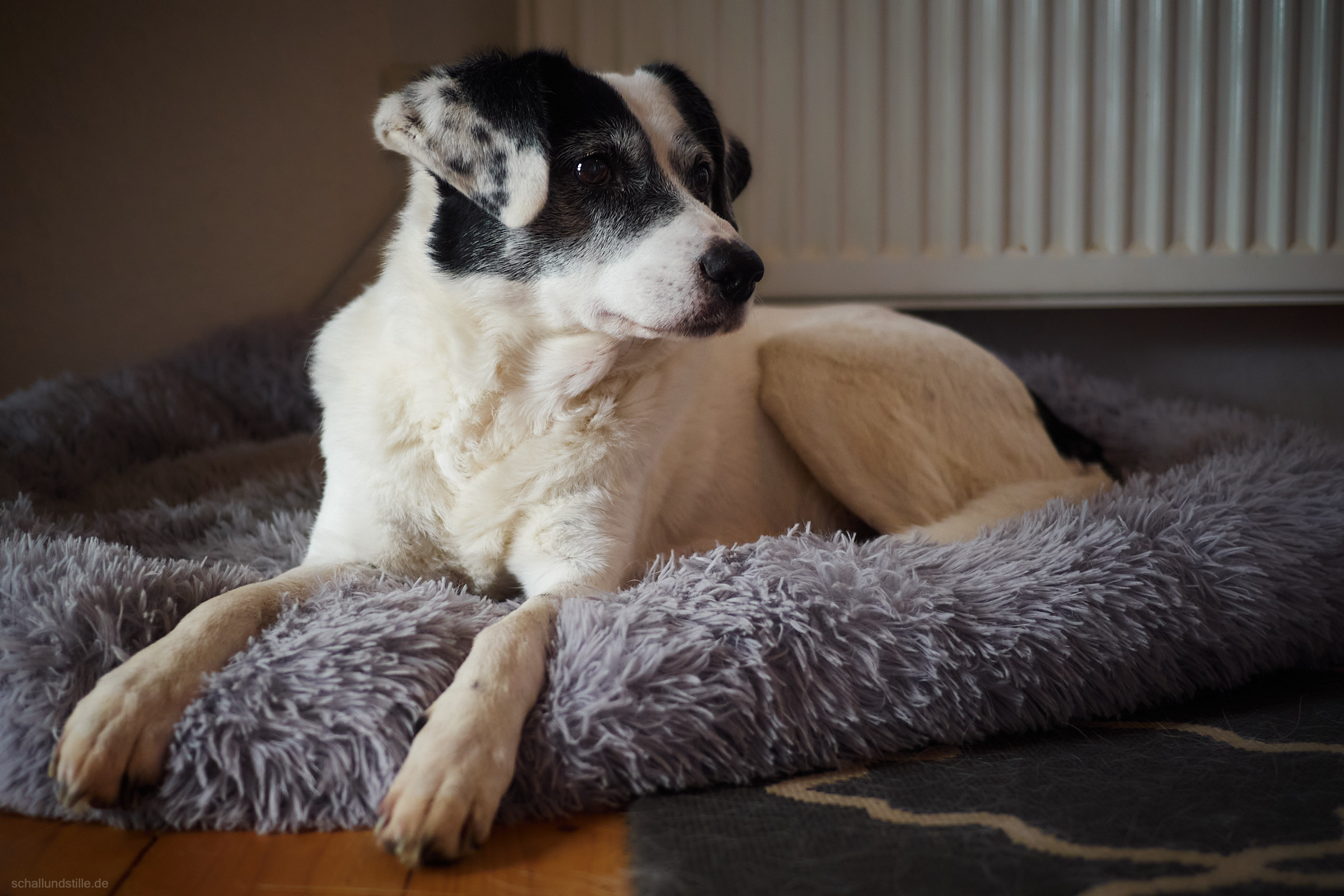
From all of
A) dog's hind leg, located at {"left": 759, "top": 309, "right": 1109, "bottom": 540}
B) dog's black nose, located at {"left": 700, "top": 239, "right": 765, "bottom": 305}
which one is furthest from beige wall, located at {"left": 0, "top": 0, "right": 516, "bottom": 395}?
dog's black nose, located at {"left": 700, "top": 239, "right": 765, "bottom": 305}

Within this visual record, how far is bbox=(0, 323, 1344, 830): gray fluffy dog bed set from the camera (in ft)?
2.87

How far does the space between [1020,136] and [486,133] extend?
1696 mm

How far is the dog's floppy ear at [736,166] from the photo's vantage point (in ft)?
5.25

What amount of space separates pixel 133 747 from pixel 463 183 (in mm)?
818

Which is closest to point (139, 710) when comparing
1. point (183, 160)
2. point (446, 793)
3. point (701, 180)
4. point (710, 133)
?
point (446, 793)

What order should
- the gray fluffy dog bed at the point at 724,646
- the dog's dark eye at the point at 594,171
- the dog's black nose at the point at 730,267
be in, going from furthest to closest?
the dog's dark eye at the point at 594,171 < the dog's black nose at the point at 730,267 < the gray fluffy dog bed at the point at 724,646

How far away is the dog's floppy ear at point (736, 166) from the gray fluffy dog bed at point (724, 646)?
754 millimetres

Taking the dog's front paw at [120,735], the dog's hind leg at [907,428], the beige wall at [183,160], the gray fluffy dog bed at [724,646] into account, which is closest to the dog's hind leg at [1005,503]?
the dog's hind leg at [907,428]

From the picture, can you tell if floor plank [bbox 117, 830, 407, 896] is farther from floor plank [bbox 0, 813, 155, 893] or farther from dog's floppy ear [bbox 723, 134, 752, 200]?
dog's floppy ear [bbox 723, 134, 752, 200]

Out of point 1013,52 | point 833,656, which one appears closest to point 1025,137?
point 1013,52

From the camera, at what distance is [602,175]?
1.25 m

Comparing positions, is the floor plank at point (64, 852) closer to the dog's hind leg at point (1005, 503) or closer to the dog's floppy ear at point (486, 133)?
the dog's floppy ear at point (486, 133)

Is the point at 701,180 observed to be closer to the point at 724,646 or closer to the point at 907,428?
the point at 907,428

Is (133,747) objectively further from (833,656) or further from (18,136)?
(18,136)
